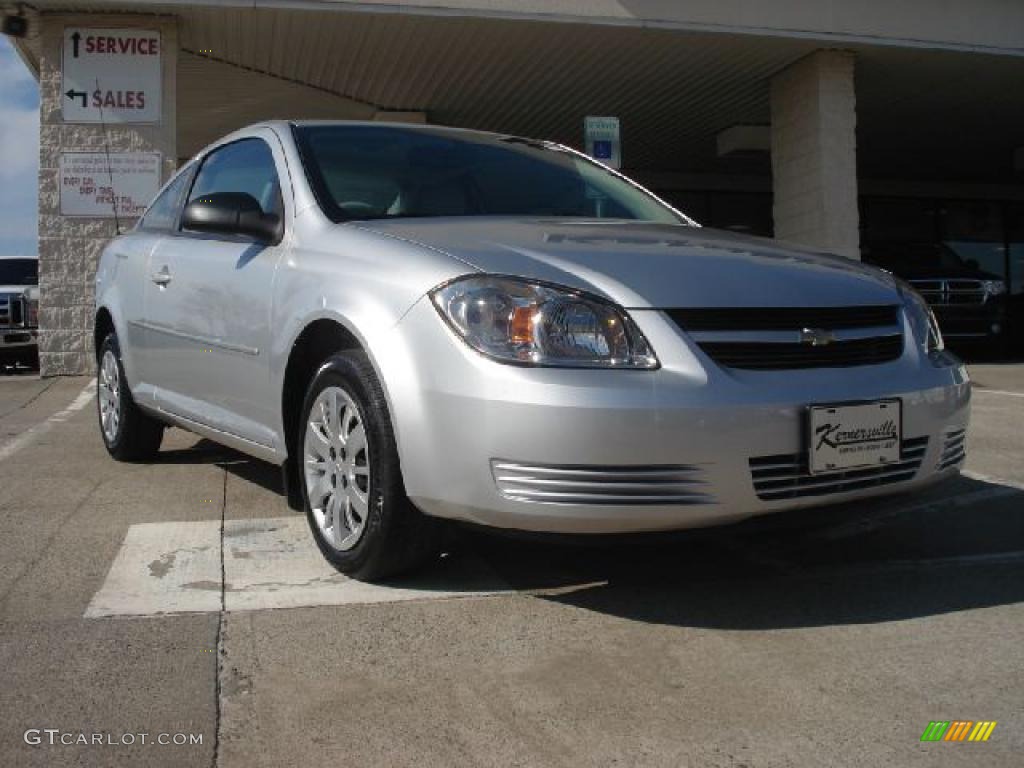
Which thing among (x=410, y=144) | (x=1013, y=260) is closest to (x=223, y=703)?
(x=410, y=144)

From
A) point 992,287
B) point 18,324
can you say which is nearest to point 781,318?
point 992,287

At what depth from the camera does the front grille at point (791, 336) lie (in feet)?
9.67

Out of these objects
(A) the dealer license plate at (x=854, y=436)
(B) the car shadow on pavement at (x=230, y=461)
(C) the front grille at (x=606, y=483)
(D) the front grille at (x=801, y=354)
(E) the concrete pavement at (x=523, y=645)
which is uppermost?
(D) the front grille at (x=801, y=354)

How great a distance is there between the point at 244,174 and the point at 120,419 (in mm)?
1699

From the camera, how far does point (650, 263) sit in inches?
123

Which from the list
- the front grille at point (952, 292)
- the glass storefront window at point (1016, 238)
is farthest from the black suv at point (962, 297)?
the glass storefront window at point (1016, 238)

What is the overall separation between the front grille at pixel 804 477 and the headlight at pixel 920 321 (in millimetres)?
463

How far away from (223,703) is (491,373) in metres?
1.07

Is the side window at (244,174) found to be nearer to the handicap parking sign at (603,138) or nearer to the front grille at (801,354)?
the front grille at (801,354)

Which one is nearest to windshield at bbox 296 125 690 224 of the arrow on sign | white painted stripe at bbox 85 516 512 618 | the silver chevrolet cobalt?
the silver chevrolet cobalt

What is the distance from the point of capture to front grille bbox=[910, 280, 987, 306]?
1277 cm

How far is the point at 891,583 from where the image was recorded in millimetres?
3338

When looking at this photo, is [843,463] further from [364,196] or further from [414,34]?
[414,34]

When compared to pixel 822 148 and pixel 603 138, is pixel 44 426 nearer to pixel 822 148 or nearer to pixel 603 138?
pixel 603 138
